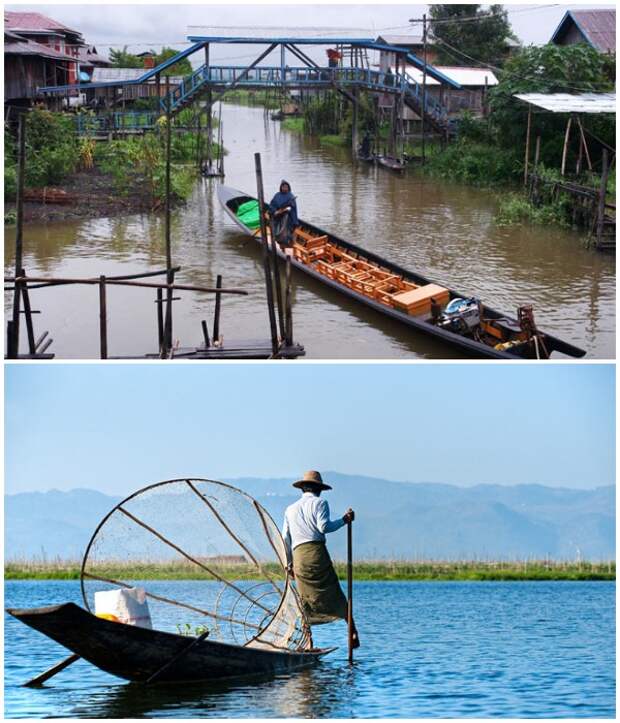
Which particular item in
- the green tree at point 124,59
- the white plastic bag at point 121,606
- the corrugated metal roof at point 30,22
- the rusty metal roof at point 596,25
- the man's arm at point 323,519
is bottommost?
the white plastic bag at point 121,606

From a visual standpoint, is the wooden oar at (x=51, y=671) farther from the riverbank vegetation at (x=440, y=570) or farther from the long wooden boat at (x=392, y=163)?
the long wooden boat at (x=392, y=163)

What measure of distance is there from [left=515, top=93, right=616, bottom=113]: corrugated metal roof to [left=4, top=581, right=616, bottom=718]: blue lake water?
8338 millimetres

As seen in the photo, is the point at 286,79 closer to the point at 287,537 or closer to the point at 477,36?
the point at 477,36

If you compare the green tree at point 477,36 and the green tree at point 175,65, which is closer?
the green tree at point 477,36

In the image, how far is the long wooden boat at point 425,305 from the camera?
8617 mm

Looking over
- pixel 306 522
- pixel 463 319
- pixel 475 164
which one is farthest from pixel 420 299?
pixel 475 164

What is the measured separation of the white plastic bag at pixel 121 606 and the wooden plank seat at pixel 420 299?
15.5 feet

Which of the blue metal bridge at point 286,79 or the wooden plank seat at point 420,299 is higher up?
the blue metal bridge at point 286,79

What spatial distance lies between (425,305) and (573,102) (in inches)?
338

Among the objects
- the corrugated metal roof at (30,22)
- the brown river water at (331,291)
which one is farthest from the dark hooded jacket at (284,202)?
the corrugated metal roof at (30,22)

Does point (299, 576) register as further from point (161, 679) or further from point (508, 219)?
point (508, 219)

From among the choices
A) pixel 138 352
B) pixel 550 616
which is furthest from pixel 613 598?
pixel 138 352

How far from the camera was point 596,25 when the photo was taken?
2111cm

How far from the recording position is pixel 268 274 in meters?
7.73
